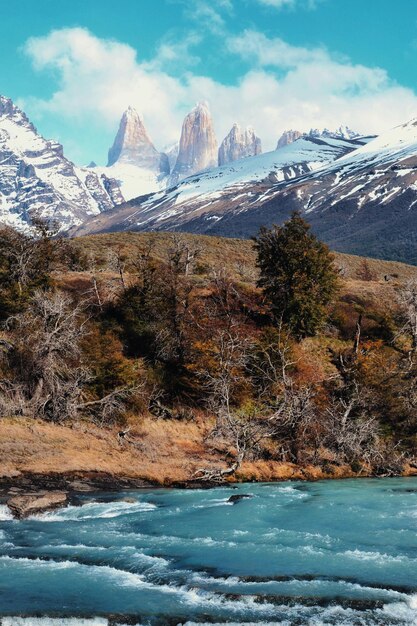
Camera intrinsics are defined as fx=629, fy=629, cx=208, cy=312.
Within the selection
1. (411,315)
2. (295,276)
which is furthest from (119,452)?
(411,315)

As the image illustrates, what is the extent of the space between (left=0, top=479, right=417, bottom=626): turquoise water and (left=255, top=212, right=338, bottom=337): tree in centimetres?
2420

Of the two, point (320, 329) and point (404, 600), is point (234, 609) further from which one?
point (320, 329)

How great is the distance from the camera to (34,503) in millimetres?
27781

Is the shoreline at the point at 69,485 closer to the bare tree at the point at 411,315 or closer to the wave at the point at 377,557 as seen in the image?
the wave at the point at 377,557

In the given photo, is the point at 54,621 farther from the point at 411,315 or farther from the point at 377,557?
the point at 411,315

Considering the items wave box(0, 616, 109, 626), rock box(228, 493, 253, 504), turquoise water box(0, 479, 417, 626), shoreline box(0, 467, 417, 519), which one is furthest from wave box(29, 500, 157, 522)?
wave box(0, 616, 109, 626)

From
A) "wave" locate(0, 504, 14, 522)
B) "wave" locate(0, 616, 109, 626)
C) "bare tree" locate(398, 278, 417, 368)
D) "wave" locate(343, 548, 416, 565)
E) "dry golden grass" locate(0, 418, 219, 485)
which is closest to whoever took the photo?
"wave" locate(0, 616, 109, 626)

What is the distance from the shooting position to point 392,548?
22641mm

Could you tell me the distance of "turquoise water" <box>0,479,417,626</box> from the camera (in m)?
16.8

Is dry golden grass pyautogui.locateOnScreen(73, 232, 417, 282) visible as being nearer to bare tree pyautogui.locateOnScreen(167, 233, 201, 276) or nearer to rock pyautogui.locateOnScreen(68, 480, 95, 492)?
bare tree pyautogui.locateOnScreen(167, 233, 201, 276)

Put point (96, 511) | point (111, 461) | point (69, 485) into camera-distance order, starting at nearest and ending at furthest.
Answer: point (96, 511) → point (69, 485) → point (111, 461)

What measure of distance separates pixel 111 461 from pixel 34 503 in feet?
30.4

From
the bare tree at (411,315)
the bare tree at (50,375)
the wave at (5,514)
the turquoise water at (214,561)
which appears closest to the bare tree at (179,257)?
the bare tree at (50,375)

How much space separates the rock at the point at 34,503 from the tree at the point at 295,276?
2854 cm
